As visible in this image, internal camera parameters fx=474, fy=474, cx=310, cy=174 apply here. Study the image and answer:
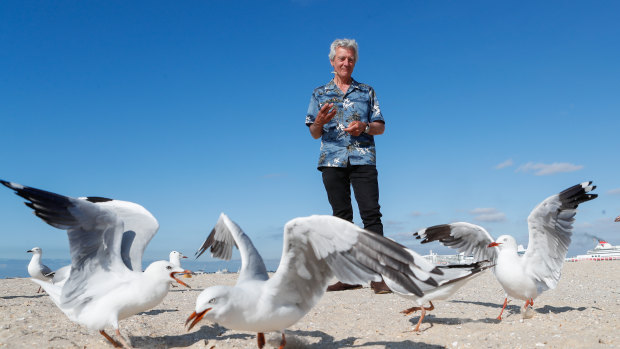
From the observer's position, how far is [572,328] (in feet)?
16.9

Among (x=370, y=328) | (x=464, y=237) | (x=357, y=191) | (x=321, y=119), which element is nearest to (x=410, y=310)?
(x=370, y=328)

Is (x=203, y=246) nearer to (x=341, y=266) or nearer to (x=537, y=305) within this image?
(x=341, y=266)

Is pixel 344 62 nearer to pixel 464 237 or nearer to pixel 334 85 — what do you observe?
pixel 334 85

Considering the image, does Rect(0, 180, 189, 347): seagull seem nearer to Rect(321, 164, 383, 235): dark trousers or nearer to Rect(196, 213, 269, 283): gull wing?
Rect(196, 213, 269, 283): gull wing

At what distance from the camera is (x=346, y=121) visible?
6.95 m

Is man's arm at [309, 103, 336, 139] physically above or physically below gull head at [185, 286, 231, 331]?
above

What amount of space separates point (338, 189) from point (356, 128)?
1.09 metres

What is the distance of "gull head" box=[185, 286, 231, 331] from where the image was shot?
364cm

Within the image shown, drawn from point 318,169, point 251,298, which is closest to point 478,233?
point 318,169

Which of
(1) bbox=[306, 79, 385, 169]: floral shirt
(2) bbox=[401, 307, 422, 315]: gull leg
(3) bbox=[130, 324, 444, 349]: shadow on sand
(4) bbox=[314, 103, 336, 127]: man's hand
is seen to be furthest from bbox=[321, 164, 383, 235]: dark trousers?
(3) bbox=[130, 324, 444, 349]: shadow on sand

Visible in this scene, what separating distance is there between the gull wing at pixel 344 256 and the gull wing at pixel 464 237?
395 centimetres

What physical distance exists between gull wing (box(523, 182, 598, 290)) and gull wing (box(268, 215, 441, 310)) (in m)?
3.53

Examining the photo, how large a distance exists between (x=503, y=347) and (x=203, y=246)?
12.5 ft

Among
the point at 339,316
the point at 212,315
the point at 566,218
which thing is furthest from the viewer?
the point at 566,218
